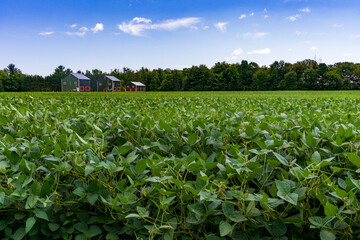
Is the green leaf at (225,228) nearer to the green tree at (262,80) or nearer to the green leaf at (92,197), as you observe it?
the green leaf at (92,197)

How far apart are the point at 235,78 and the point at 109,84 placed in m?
32.0

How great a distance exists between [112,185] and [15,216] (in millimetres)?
509

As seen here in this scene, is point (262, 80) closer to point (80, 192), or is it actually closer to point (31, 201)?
point (80, 192)

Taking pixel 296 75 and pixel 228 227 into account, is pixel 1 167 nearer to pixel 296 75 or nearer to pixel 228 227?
pixel 228 227

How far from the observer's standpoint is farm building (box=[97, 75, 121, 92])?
73688 millimetres

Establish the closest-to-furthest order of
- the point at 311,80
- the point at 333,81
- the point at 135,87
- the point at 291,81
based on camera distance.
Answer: the point at 333,81 → the point at 311,80 → the point at 291,81 → the point at 135,87

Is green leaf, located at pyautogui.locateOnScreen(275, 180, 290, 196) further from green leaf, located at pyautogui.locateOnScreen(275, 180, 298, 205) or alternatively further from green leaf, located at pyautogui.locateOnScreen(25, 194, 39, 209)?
green leaf, located at pyautogui.locateOnScreen(25, 194, 39, 209)

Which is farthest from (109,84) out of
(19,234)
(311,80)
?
(19,234)

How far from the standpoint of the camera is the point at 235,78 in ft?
218

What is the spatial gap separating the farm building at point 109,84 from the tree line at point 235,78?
2356mm

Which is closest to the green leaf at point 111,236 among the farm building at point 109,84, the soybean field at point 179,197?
the soybean field at point 179,197

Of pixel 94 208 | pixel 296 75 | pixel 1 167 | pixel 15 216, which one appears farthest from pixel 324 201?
pixel 296 75

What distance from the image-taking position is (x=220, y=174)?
1474mm

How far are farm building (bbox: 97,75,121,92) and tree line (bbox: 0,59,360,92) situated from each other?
2356mm
